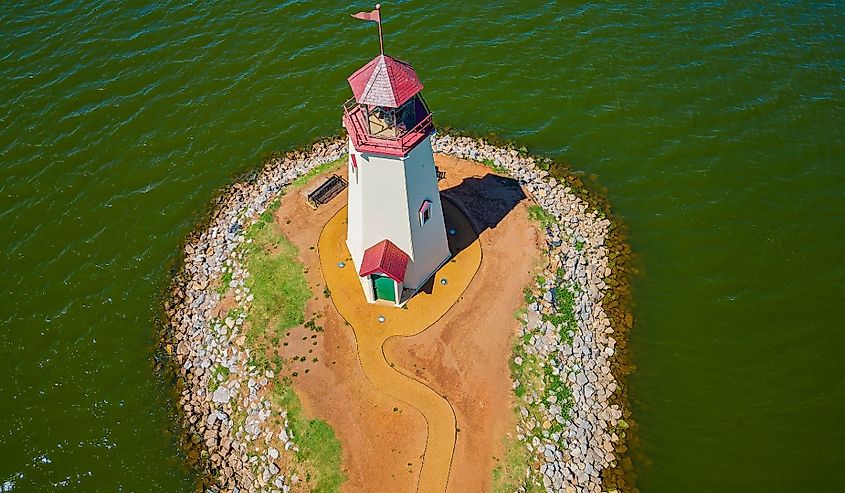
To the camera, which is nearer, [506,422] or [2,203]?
[506,422]

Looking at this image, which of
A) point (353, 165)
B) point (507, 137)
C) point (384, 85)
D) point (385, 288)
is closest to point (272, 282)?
point (385, 288)

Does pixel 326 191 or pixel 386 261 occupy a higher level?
pixel 326 191

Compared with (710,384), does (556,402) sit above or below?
above

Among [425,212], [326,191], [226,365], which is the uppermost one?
[425,212]

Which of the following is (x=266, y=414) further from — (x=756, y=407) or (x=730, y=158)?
(x=730, y=158)

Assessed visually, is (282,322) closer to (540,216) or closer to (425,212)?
(425,212)

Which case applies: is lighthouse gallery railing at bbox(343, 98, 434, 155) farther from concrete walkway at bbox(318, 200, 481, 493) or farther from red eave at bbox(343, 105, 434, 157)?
concrete walkway at bbox(318, 200, 481, 493)

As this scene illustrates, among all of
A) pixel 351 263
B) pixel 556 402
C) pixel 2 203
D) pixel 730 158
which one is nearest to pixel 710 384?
pixel 556 402

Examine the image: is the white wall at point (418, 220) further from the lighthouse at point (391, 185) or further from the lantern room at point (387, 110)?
the lantern room at point (387, 110)
